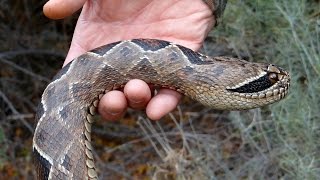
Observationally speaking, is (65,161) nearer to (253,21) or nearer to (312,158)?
(312,158)

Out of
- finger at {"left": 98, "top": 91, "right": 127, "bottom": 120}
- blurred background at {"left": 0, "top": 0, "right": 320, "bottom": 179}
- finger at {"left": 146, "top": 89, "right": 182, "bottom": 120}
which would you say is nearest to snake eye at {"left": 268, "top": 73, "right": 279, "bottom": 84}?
finger at {"left": 146, "top": 89, "right": 182, "bottom": 120}

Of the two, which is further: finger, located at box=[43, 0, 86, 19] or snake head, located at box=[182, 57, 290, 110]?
finger, located at box=[43, 0, 86, 19]

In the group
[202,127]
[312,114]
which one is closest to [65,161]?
[312,114]

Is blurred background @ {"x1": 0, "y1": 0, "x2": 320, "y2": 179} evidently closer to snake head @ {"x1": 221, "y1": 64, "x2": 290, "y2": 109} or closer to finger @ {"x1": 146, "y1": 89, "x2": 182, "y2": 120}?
snake head @ {"x1": 221, "y1": 64, "x2": 290, "y2": 109}

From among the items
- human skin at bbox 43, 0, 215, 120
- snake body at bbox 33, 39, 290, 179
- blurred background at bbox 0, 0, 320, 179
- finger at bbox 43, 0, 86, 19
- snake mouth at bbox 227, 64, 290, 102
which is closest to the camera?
snake body at bbox 33, 39, 290, 179

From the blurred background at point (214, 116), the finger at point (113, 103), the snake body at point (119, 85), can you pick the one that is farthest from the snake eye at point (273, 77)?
the blurred background at point (214, 116)

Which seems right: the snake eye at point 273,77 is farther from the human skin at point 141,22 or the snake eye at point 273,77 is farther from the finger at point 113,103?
the finger at point 113,103
